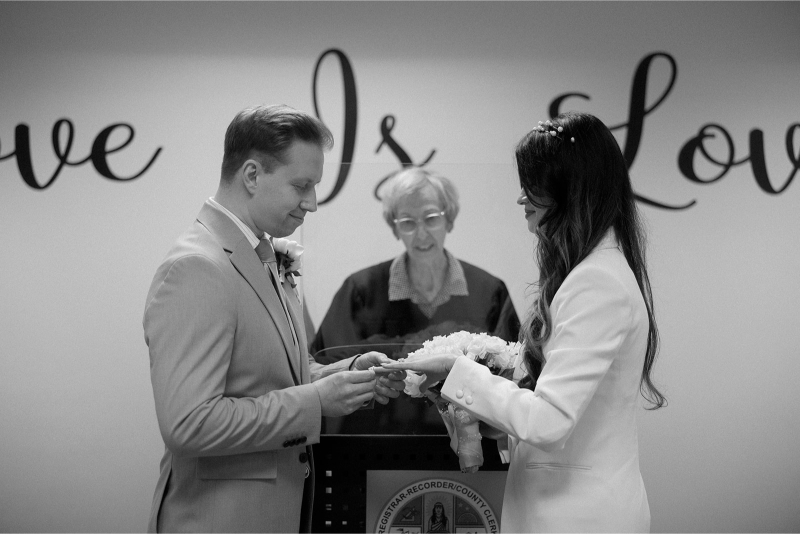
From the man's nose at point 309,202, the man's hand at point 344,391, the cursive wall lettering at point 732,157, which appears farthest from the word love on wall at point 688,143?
the man's hand at point 344,391

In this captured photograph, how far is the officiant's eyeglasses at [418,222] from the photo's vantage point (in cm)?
321

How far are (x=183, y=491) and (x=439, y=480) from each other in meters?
0.97

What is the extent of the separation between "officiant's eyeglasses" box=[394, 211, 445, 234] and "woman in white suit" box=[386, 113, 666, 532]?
3.92 feet

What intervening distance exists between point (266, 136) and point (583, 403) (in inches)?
45.4

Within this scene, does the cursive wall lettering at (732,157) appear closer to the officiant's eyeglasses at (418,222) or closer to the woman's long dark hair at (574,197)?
the officiant's eyeglasses at (418,222)

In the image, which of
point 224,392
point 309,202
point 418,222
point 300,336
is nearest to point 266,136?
point 309,202

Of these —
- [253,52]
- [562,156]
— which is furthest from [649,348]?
[253,52]

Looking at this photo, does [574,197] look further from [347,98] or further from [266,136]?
[347,98]

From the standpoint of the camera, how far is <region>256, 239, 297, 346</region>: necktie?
2229 millimetres

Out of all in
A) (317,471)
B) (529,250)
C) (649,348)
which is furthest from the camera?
(529,250)

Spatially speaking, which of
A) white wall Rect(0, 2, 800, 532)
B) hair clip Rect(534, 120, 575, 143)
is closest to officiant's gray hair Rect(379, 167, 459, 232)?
white wall Rect(0, 2, 800, 532)

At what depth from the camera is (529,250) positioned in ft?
10.6

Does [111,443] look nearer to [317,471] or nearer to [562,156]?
[317,471]

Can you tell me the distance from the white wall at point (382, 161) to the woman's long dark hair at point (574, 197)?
2.35 m
